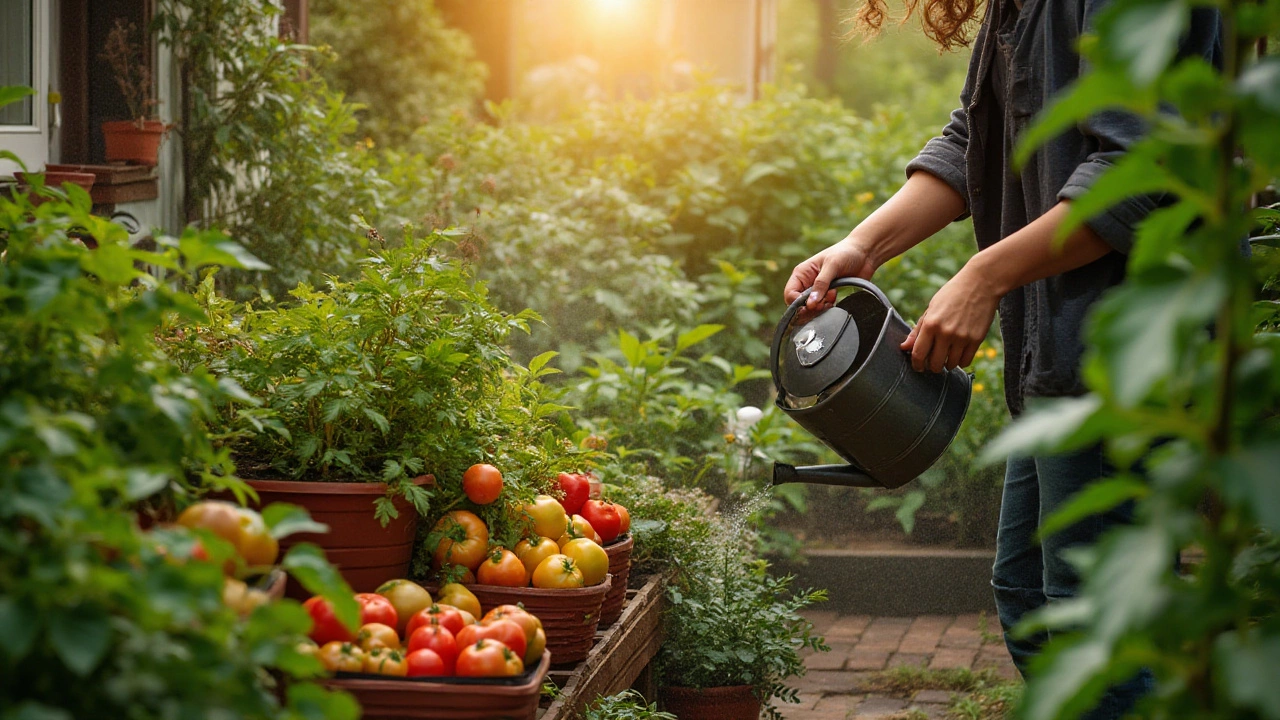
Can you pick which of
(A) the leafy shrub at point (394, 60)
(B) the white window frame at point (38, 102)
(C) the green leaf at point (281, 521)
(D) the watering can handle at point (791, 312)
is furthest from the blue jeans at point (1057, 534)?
(A) the leafy shrub at point (394, 60)

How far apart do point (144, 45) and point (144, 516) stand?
256cm

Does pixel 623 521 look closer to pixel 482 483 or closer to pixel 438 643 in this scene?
pixel 482 483

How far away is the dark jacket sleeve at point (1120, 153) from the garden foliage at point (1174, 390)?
85 centimetres

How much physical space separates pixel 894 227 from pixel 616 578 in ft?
2.91

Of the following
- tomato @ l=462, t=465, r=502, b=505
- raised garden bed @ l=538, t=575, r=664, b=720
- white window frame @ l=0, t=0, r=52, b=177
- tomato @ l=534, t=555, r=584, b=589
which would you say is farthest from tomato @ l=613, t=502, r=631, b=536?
white window frame @ l=0, t=0, r=52, b=177

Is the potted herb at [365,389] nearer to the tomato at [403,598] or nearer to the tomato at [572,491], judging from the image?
the tomato at [403,598]

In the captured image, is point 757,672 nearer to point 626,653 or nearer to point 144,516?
point 626,653

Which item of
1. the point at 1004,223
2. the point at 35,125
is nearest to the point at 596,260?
the point at 35,125

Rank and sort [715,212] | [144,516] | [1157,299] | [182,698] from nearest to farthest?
[1157,299], [182,698], [144,516], [715,212]

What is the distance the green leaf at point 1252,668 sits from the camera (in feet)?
2.52

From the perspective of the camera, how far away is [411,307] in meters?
1.94

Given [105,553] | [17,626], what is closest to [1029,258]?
[105,553]

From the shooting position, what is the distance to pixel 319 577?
3.43 feet

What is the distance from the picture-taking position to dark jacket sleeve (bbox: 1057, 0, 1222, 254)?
1725mm
